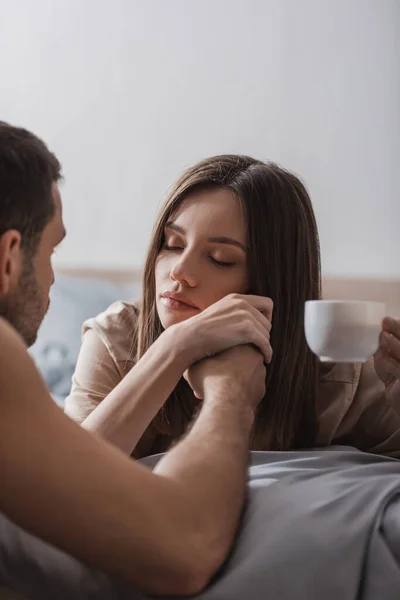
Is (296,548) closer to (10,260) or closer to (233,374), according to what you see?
(233,374)

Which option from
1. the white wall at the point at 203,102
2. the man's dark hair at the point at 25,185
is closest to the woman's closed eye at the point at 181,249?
the man's dark hair at the point at 25,185

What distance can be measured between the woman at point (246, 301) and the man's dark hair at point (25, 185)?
1.46 feet

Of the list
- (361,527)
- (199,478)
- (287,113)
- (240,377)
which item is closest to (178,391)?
(240,377)

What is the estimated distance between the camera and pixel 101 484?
2.56ft

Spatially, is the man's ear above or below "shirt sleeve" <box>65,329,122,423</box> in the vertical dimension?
above

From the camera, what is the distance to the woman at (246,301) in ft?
5.07

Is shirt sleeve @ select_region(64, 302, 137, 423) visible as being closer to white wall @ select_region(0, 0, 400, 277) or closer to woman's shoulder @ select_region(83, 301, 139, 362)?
woman's shoulder @ select_region(83, 301, 139, 362)

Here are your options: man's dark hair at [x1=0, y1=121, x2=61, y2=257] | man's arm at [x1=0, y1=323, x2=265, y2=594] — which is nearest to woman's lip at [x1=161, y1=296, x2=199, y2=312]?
man's dark hair at [x1=0, y1=121, x2=61, y2=257]

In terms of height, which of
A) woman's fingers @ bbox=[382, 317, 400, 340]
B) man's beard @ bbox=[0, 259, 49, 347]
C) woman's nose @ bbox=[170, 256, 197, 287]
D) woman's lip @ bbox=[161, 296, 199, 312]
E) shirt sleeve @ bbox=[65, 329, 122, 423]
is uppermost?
man's beard @ bbox=[0, 259, 49, 347]

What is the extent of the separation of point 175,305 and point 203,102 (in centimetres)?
151

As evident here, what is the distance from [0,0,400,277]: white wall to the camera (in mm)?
2703

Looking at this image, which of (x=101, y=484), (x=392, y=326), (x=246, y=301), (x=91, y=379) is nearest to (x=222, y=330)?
(x=246, y=301)

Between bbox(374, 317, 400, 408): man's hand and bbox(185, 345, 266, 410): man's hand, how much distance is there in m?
0.25

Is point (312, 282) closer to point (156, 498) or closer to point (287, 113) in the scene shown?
point (156, 498)
